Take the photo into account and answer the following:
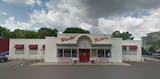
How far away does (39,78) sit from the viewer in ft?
44.3

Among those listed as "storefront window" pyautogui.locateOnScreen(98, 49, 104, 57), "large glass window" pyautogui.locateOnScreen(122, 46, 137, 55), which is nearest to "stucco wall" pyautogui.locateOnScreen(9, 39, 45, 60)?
"storefront window" pyautogui.locateOnScreen(98, 49, 104, 57)

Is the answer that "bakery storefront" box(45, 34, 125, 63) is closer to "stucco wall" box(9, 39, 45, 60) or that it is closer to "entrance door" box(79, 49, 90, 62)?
"entrance door" box(79, 49, 90, 62)

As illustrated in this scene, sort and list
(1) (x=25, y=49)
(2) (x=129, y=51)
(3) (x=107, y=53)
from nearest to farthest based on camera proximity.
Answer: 1. (3) (x=107, y=53)
2. (2) (x=129, y=51)
3. (1) (x=25, y=49)

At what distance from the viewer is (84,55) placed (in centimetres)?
3198

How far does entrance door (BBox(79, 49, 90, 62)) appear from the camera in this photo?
31.9 m

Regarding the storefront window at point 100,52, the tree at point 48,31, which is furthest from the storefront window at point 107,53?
the tree at point 48,31

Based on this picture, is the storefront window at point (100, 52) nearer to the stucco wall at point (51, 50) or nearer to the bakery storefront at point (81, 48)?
the bakery storefront at point (81, 48)

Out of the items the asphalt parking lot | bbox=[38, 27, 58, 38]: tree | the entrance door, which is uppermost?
bbox=[38, 27, 58, 38]: tree

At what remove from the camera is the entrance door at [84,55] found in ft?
105

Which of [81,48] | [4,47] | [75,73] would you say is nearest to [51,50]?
[81,48]

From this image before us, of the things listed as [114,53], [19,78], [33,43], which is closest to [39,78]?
[19,78]

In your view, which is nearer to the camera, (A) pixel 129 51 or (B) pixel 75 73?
(B) pixel 75 73

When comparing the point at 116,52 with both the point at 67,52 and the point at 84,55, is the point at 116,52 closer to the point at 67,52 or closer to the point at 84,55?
the point at 84,55

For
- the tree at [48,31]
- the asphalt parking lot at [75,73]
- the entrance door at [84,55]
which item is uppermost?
the tree at [48,31]
